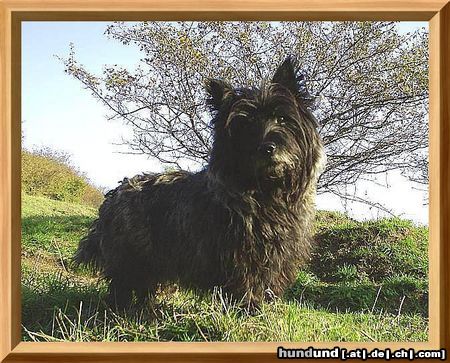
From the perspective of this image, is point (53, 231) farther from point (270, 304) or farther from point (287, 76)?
point (287, 76)

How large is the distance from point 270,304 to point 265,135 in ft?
2.84

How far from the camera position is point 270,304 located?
311cm

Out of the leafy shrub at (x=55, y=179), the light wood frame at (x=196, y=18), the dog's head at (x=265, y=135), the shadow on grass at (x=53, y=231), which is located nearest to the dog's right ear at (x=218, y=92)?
the dog's head at (x=265, y=135)

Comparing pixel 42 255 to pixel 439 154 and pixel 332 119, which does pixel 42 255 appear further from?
pixel 439 154

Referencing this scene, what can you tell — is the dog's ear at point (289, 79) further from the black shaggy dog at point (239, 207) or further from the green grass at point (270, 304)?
the green grass at point (270, 304)

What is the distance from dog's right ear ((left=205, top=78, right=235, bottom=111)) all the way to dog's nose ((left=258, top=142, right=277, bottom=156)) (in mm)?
318

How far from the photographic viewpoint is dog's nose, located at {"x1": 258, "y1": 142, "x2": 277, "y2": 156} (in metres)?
2.92

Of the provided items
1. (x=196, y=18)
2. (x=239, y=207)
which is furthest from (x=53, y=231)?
(x=196, y=18)

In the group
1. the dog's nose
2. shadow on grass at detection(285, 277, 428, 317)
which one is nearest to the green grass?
shadow on grass at detection(285, 277, 428, 317)

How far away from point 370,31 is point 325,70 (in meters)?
0.35

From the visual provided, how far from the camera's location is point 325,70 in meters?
3.62

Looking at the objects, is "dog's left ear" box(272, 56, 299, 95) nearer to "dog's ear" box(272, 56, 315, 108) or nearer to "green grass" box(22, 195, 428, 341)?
"dog's ear" box(272, 56, 315, 108)
